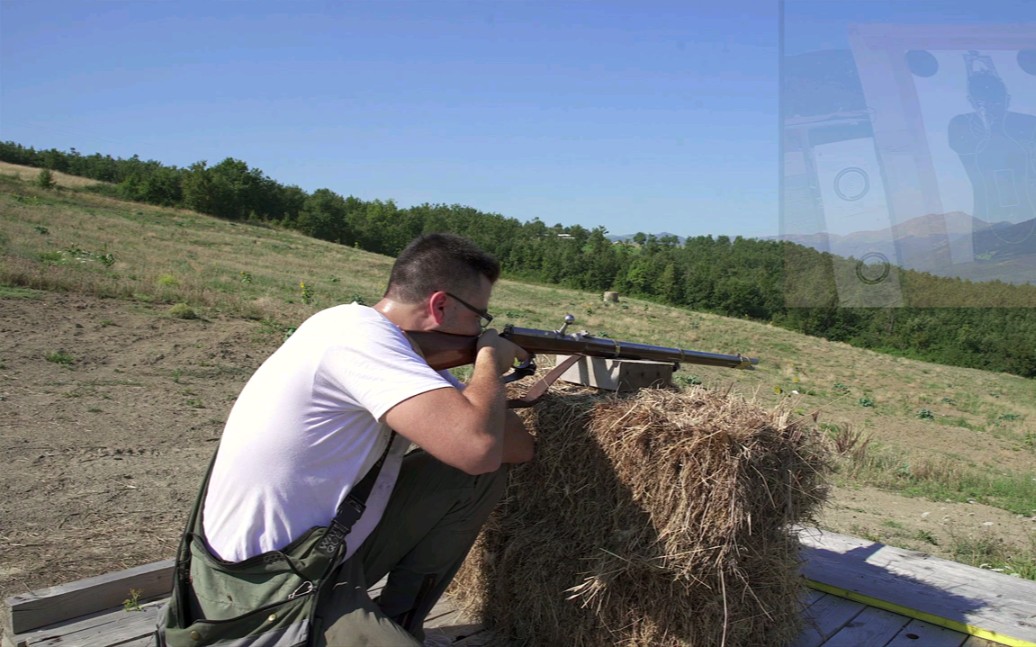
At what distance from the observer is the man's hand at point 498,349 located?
2734mm

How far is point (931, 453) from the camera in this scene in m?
13.2

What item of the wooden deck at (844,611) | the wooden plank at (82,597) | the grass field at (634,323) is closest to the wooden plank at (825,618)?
the wooden deck at (844,611)

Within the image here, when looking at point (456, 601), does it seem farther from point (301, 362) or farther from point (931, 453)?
point (931, 453)

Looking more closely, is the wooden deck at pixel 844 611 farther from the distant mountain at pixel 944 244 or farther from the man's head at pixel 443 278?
the distant mountain at pixel 944 244

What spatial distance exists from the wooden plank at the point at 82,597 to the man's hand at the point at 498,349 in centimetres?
193

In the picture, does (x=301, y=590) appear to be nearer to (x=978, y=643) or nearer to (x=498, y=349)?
(x=498, y=349)

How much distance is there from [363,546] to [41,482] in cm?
408

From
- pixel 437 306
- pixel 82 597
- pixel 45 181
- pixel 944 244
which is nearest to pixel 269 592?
pixel 437 306

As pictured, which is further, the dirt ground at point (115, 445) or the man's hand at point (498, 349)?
the dirt ground at point (115, 445)

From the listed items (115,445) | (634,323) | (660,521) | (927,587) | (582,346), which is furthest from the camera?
(634,323)

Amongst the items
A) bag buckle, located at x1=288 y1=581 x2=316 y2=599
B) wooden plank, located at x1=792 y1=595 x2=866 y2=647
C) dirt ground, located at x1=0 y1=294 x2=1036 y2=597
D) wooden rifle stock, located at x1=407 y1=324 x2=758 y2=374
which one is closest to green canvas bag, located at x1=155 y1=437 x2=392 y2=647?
bag buckle, located at x1=288 y1=581 x2=316 y2=599

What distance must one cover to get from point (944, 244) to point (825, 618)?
4929 mm
